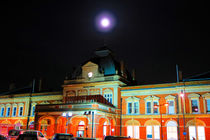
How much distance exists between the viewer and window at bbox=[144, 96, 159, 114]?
4216cm

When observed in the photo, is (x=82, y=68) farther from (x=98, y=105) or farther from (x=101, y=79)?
(x=98, y=105)

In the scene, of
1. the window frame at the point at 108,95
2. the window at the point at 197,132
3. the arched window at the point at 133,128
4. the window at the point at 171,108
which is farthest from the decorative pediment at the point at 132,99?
the window at the point at 197,132

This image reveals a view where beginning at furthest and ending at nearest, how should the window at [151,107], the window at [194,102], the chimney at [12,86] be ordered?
the chimney at [12,86] < the window at [151,107] < the window at [194,102]

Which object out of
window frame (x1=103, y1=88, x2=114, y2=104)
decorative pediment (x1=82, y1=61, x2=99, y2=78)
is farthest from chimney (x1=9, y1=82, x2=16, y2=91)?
window frame (x1=103, y1=88, x2=114, y2=104)

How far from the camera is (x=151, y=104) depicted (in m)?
42.5

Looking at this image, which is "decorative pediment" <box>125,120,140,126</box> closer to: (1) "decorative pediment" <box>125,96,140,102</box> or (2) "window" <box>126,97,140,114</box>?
(2) "window" <box>126,97,140,114</box>

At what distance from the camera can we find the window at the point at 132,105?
143ft

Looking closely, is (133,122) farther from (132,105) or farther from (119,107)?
(119,107)

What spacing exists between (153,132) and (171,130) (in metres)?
3.06

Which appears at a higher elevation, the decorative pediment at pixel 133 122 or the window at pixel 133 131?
the decorative pediment at pixel 133 122

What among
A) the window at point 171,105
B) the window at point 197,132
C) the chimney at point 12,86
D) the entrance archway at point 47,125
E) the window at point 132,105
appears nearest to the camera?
the window at point 197,132

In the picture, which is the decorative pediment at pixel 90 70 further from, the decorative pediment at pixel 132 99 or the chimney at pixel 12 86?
the chimney at pixel 12 86

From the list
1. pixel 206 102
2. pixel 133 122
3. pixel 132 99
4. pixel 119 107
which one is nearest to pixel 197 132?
pixel 206 102

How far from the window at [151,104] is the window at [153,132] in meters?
2.61
